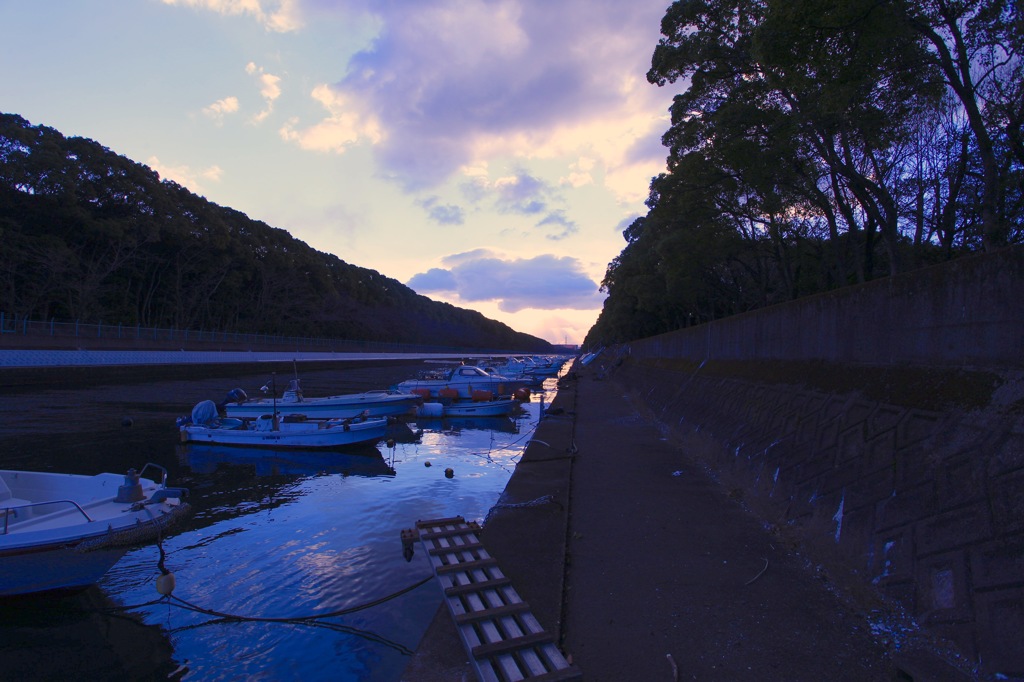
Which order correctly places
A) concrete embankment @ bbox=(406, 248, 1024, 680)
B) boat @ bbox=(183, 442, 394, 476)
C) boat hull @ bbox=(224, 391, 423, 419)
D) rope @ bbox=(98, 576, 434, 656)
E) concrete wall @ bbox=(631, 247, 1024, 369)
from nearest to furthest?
concrete embankment @ bbox=(406, 248, 1024, 680) < concrete wall @ bbox=(631, 247, 1024, 369) < rope @ bbox=(98, 576, 434, 656) < boat @ bbox=(183, 442, 394, 476) < boat hull @ bbox=(224, 391, 423, 419)

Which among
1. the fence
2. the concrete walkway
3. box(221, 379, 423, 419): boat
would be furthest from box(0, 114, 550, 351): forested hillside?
the concrete walkway

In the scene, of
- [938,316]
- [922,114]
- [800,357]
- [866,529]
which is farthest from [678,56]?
[866,529]

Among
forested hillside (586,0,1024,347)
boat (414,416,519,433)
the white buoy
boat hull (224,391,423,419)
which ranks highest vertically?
forested hillside (586,0,1024,347)

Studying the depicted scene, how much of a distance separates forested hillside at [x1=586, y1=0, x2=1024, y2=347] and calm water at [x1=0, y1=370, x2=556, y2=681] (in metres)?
10.5

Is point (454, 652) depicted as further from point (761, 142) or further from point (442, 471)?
point (761, 142)

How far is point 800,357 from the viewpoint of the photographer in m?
9.80

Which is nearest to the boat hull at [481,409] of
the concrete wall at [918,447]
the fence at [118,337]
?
the concrete wall at [918,447]

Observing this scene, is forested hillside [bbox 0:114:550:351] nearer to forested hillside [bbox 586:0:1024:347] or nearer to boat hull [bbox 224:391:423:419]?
boat hull [bbox 224:391:423:419]

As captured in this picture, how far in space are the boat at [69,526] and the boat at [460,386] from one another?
74.3 ft

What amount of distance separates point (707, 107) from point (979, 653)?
1773 cm

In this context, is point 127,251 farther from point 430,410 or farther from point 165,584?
point 165,584

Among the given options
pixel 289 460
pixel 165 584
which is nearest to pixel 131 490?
pixel 165 584

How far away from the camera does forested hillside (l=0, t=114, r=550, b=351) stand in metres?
42.0

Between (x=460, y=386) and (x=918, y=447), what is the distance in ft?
96.9
